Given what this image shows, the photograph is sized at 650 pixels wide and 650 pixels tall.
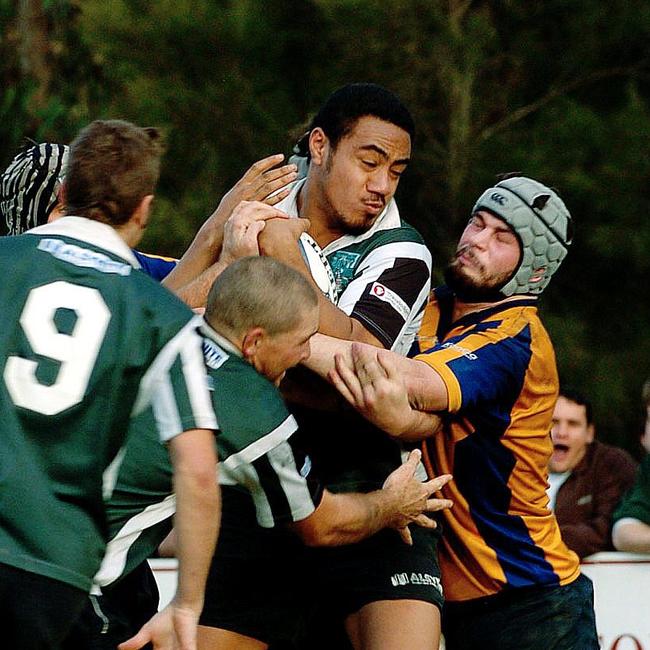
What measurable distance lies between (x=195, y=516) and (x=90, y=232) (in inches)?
28.9

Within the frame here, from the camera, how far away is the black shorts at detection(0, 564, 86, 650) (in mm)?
3119

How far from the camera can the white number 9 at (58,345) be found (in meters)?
3.13

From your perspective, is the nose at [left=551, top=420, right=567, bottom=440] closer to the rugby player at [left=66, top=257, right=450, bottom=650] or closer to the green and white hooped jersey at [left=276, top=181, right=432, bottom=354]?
the green and white hooped jersey at [left=276, top=181, right=432, bottom=354]

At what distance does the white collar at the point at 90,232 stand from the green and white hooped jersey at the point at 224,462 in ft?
1.03

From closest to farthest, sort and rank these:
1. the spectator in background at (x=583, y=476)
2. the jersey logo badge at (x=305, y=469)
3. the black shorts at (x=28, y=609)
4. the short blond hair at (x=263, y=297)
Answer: the black shorts at (x=28, y=609) → the short blond hair at (x=263, y=297) → the jersey logo badge at (x=305, y=469) → the spectator in background at (x=583, y=476)

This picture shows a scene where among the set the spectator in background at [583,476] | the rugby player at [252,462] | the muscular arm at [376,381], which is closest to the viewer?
the rugby player at [252,462]

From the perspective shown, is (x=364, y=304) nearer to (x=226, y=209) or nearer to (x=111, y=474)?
(x=226, y=209)

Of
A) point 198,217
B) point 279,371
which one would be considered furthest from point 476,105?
point 279,371

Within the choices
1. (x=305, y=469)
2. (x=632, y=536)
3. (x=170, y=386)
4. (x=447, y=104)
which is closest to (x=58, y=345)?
(x=170, y=386)

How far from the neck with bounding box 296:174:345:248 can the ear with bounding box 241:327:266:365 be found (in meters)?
0.80

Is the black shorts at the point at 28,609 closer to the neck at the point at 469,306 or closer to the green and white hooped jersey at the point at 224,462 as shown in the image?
the green and white hooped jersey at the point at 224,462

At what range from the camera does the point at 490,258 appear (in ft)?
14.2

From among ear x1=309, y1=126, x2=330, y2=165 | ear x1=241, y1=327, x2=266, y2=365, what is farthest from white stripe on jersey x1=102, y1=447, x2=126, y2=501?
ear x1=309, y1=126, x2=330, y2=165

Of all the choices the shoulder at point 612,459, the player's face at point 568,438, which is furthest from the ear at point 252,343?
the shoulder at point 612,459
